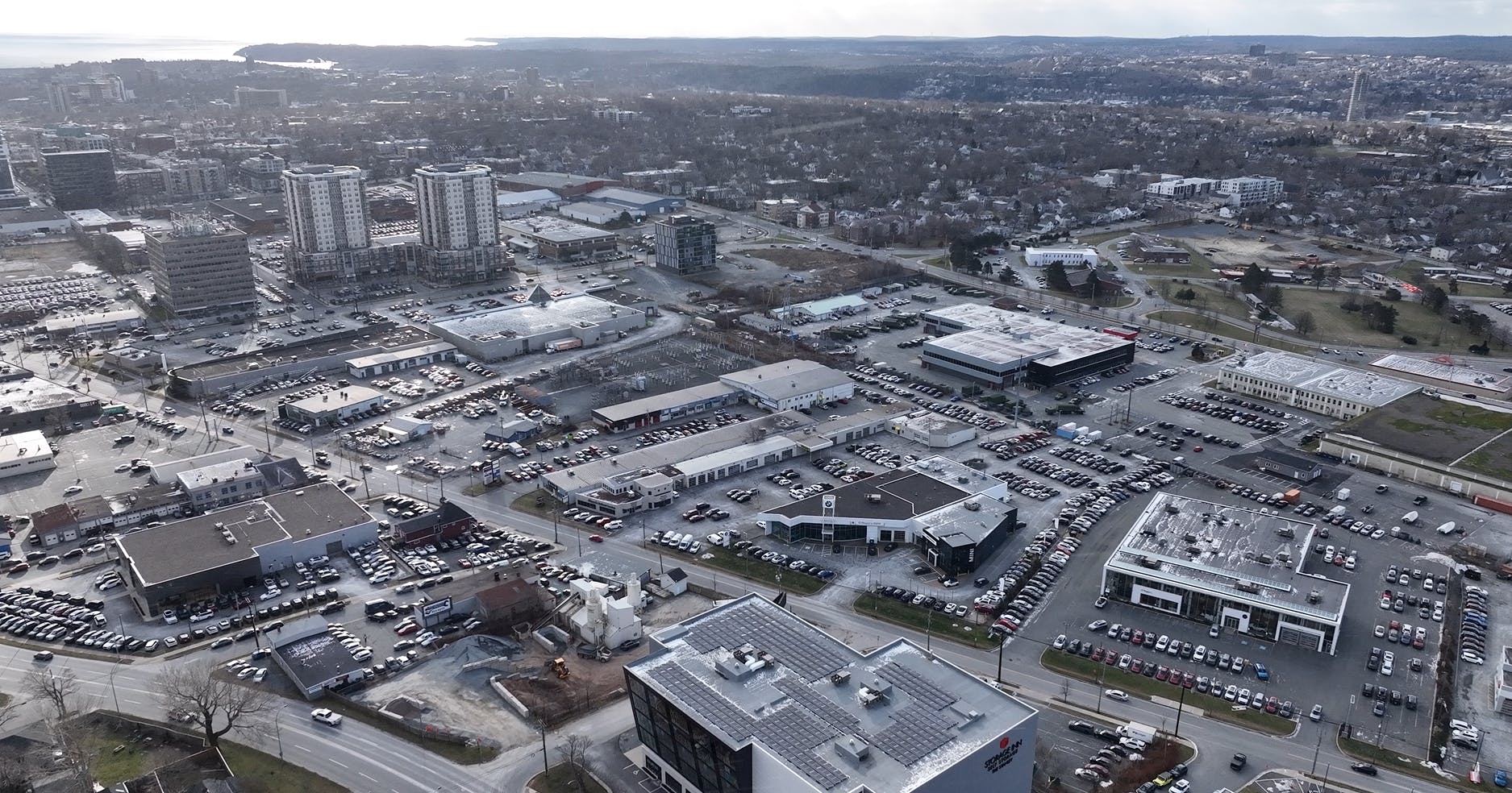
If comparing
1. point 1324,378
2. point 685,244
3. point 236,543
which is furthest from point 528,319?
point 1324,378

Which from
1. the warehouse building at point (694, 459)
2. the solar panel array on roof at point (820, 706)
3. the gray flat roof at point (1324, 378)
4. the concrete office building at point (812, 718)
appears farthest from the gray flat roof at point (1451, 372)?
the solar panel array on roof at point (820, 706)

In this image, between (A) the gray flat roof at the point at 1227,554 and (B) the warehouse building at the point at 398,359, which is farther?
(B) the warehouse building at the point at 398,359

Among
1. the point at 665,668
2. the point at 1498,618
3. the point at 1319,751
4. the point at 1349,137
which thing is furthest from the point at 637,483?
the point at 1349,137

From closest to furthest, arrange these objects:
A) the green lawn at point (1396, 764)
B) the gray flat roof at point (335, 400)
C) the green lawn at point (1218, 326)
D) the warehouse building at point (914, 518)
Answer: the green lawn at point (1396, 764)
the warehouse building at point (914, 518)
the gray flat roof at point (335, 400)
the green lawn at point (1218, 326)

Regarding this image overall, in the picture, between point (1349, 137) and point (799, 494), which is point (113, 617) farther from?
point (1349, 137)

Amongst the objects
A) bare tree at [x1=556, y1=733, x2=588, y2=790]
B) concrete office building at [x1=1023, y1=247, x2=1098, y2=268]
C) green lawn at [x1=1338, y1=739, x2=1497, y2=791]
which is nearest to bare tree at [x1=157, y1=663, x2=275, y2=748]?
bare tree at [x1=556, y1=733, x2=588, y2=790]

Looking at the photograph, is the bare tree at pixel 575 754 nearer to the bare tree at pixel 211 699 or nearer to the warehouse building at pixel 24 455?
the bare tree at pixel 211 699

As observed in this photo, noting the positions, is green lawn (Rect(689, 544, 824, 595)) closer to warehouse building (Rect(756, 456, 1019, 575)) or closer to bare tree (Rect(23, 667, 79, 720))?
warehouse building (Rect(756, 456, 1019, 575))

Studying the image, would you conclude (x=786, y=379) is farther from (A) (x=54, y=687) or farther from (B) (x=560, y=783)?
(A) (x=54, y=687)
